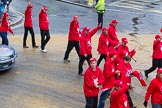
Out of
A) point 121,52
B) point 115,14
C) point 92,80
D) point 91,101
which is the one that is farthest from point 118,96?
point 115,14

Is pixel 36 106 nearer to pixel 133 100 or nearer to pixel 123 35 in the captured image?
pixel 133 100

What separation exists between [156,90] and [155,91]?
0.13ft

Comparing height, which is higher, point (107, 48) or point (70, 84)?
point (107, 48)

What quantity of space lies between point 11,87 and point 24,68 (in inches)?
76.3

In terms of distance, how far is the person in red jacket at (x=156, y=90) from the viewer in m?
9.19

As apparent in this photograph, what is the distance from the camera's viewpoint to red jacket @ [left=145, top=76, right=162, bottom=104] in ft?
30.2

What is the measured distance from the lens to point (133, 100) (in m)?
11.7

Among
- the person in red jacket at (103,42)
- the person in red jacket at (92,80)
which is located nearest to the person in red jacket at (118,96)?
the person in red jacket at (92,80)

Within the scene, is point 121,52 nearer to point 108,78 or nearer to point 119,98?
point 108,78

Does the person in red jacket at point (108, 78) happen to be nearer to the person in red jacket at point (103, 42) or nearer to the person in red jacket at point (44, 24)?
the person in red jacket at point (103, 42)

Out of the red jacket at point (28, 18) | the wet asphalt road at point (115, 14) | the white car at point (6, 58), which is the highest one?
the red jacket at point (28, 18)

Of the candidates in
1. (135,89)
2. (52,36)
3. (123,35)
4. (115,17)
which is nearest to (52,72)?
(135,89)

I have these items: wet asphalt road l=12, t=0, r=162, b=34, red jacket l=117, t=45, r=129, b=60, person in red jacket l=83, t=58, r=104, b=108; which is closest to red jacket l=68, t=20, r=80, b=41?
red jacket l=117, t=45, r=129, b=60

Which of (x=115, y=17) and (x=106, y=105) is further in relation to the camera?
(x=115, y=17)
